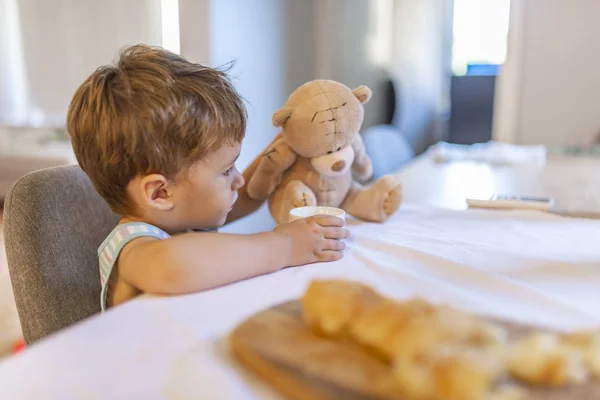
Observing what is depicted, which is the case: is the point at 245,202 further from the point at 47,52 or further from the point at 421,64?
the point at 47,52

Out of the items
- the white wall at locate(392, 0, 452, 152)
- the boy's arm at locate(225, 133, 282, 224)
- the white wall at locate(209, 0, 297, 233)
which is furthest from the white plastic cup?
the white wall at locate(392, 0, 452, 152)

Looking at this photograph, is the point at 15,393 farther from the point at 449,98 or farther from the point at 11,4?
the point at 11,4

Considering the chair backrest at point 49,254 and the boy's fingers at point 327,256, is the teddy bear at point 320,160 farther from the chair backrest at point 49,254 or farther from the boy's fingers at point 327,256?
the chair backrest at point 49,254

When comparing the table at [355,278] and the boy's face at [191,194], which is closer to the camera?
the table at [355,278]

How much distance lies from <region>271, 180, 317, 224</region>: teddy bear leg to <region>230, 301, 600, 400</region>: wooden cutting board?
45 centimetres

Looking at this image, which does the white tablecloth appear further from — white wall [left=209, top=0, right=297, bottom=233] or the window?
the window

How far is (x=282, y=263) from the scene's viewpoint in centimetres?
68

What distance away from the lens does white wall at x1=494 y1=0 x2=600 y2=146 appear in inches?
100

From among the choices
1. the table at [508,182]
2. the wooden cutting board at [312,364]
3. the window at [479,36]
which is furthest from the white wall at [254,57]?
the wooden cutting board at [312,364]

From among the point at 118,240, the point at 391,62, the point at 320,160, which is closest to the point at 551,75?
the point at 391,62

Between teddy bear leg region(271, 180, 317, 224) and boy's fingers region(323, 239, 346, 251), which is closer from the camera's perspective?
boy's fingers region(323, 239, 346, 251)

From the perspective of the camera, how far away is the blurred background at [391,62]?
7.22 feet

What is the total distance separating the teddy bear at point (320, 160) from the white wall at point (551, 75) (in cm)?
200

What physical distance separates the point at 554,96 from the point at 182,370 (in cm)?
268
